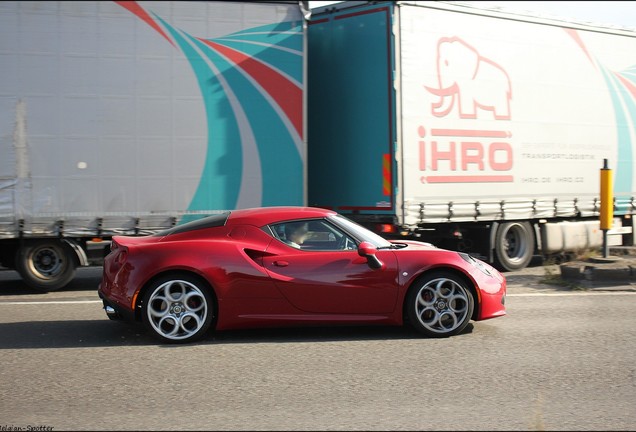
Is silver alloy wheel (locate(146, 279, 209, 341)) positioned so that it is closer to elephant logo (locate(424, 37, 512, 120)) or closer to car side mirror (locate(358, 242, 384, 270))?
car side mirror (locate(358, 242, 384, 270))

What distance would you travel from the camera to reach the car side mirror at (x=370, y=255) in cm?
718

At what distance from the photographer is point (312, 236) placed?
7.41m

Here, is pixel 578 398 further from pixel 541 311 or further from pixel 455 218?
pixel 455 218

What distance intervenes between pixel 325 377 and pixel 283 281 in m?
1.42

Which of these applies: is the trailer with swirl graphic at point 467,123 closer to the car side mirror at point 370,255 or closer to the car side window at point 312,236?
the car side window at point 312,236

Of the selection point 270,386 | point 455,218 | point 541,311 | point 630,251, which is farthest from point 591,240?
point 270,386

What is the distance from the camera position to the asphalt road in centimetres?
493

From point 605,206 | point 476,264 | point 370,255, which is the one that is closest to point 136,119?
point 370,255

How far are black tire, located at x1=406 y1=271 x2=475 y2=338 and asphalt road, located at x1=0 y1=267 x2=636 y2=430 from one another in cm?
14

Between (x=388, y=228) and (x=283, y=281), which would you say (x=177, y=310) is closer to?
(x=283, y=281)

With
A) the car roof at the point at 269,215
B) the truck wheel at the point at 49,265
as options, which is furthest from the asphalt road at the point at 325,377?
the truck wheel at the point at 49,265

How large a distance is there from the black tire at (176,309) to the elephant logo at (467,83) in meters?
5.81

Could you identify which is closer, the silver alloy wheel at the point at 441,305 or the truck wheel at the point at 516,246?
the silver alloy wheel at the point at 441,305

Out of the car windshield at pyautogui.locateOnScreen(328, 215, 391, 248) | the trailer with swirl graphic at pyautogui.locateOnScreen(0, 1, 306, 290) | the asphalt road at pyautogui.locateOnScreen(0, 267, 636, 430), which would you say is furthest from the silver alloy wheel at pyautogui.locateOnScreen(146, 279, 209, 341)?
the trailer with swirl graphic at pyautogui.locateOnScreen(0, 1, 306, 290)
